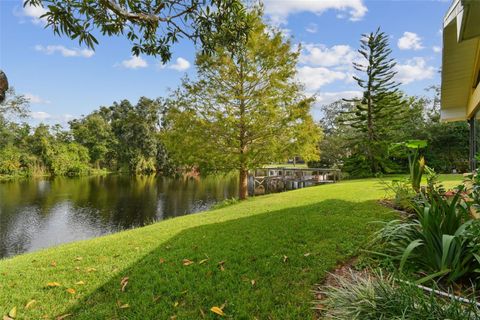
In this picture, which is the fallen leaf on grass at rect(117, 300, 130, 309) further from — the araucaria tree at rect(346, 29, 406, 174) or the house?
the araucaria tree at rect(346, 29, 406, 174)

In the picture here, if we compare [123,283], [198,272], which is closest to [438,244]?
[198,272]

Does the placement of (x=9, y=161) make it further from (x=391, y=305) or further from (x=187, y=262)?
(x=391, y=305)

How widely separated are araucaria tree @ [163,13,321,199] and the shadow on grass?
18.1ft

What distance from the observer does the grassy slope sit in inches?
Answer: 98.1

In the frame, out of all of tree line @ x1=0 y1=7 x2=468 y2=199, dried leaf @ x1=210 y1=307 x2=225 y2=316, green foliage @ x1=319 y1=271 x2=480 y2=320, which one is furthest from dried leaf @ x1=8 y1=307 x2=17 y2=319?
tree line @ x1=0 y1=7 x2=468 y2=199

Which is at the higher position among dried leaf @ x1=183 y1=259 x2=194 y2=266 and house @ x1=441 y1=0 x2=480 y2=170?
house @ x1=441 y1=0 x2=480 y2=170

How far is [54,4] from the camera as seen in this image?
6.54 ft

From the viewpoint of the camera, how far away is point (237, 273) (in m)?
3.06

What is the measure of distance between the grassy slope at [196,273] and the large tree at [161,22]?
7.64 ft

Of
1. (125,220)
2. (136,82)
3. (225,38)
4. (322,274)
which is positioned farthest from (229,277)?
(125,220)

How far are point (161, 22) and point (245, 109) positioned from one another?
7.72 m

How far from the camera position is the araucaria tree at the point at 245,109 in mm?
9828

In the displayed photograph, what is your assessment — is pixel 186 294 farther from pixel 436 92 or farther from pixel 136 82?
pixel 436 92

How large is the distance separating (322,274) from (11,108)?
32.9 metres
